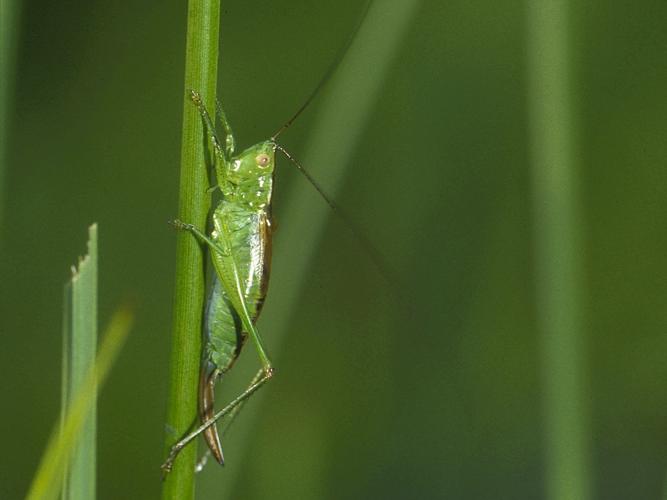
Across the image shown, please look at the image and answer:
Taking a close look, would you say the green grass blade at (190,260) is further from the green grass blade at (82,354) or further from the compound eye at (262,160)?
the compound eye at (262,160)

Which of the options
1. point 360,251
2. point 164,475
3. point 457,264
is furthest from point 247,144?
point 164,475

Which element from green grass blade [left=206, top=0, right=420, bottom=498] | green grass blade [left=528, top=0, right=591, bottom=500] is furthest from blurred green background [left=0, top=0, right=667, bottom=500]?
green grass blade [left=528, top=0, right=591, bottom=500]

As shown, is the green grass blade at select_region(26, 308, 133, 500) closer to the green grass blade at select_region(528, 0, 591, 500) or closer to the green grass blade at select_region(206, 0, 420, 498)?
the green grass blade at select_region(528, 0, 591, 500)

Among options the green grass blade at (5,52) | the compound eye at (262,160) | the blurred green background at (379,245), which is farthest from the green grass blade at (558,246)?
the blurred green background at (379,245)

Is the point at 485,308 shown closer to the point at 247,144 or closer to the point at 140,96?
the point at 247,144

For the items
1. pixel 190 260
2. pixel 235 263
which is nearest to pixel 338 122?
pixel 235 263

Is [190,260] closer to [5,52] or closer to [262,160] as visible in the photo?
[5,52]
